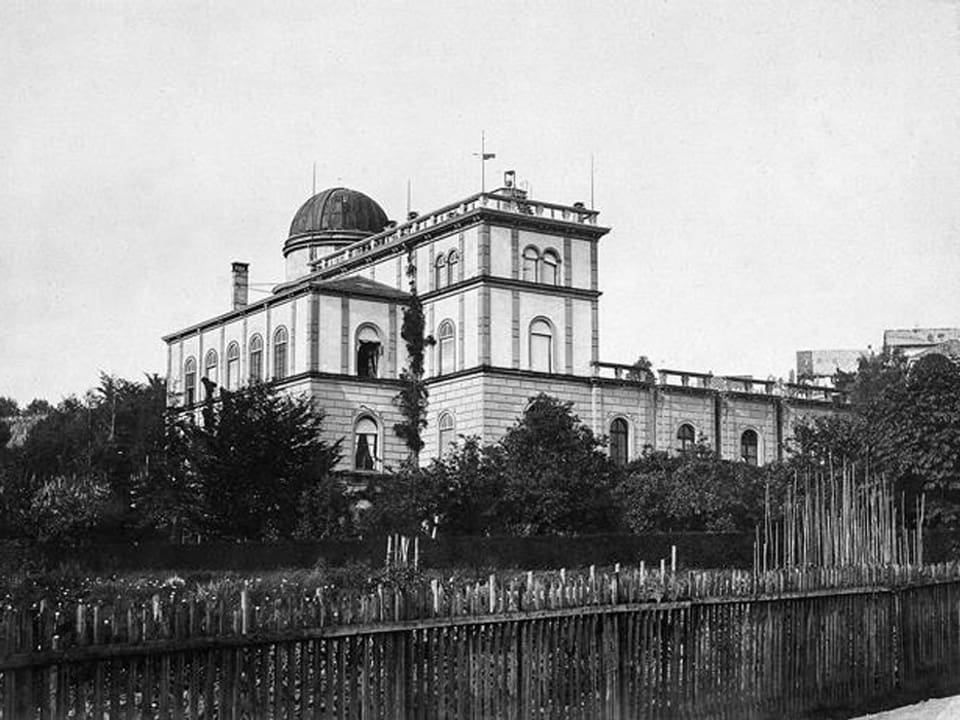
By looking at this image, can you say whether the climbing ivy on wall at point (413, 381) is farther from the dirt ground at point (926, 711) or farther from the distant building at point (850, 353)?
the dirt ground at point (926, 711)

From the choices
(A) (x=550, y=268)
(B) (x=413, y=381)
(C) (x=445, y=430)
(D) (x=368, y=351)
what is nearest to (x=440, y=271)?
(D) (x=368, y=351)

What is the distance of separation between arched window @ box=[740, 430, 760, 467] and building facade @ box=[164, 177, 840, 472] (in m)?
0.08

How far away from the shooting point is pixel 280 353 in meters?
61.5

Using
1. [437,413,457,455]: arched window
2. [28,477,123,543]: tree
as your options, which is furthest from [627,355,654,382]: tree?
[28,477,123,543]: tree

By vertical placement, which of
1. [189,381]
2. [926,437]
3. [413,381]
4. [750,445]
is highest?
[189,381]

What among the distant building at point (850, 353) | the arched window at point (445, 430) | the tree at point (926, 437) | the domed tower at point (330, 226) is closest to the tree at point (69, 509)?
the arched window at point (445, 430)

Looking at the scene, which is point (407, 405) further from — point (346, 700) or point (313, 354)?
point (346, 700)

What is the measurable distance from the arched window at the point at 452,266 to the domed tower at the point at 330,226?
12.0m

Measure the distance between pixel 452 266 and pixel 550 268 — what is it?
13.9 ft

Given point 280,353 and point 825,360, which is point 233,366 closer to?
point 280,353

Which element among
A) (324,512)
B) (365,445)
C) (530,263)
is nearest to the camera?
(324,512)

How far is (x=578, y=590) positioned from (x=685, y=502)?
3727 centimetres

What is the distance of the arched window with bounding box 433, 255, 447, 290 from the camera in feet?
199

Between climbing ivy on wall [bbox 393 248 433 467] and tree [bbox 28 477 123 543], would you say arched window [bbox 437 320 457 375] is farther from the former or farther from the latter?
tree [bbox 28 477 123 543]
